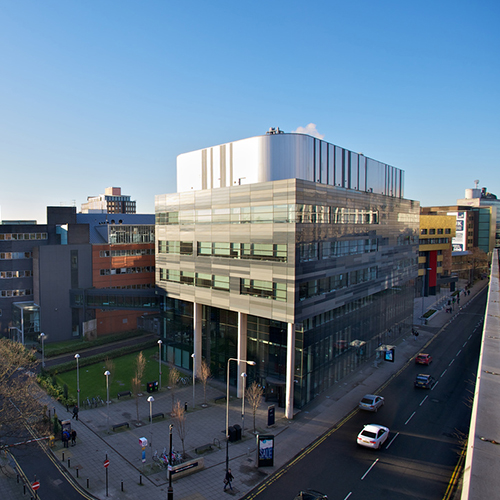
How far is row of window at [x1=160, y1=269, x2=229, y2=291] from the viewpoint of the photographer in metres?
43.5

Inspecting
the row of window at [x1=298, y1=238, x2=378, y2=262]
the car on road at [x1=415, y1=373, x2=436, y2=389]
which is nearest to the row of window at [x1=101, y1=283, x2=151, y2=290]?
the row of window at [x1=298, y1=238, x2=378, y2=262]

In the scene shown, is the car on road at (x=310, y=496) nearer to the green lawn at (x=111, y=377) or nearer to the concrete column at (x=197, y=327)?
the concrete column at (x=197, y=327)

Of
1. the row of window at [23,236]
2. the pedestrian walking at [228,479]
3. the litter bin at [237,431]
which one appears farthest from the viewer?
the row of window at [23,236]

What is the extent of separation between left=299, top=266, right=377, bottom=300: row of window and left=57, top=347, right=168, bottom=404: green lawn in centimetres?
2027

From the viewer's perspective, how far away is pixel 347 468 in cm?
2905

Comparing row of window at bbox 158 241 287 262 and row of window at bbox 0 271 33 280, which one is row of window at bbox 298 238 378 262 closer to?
row of window at bbox 158 241 287 262

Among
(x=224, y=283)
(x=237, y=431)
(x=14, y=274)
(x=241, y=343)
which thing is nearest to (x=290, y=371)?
(x=241, y=343)

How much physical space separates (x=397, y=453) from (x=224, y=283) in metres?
22.0

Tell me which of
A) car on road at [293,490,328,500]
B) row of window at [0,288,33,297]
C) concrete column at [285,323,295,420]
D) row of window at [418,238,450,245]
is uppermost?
row of window at [418,238,450,245]

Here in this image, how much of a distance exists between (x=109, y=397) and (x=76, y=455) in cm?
1089

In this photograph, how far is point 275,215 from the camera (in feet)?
124

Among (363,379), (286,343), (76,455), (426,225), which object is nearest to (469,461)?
(286,343)

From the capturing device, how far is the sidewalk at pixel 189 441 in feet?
88.7

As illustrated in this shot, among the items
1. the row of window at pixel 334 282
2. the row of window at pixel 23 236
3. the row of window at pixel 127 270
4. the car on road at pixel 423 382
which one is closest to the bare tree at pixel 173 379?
the row of window at pixel 334 282
